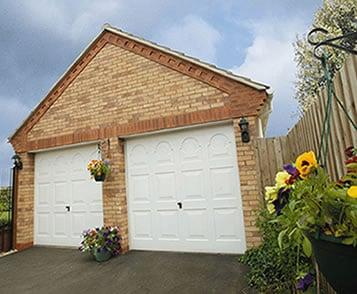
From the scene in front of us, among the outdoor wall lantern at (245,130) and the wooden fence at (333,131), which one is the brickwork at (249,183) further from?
the wooden fence at (333,131)

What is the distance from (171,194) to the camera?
17.0ft

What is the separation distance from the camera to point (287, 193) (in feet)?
3.55

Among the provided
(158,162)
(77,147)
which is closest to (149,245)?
(158,162)

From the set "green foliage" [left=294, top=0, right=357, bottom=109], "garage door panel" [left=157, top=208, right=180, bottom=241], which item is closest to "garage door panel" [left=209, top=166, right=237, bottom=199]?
"garage door panel" [left=157, top=208, right=180, bottom=241]

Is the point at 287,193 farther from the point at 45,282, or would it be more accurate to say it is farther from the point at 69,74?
the point at 69,74

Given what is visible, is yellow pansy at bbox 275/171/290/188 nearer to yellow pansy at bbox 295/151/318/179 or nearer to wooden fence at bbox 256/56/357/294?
yellow pansy at bbox 295/151/318/179

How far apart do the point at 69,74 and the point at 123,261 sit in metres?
4.79

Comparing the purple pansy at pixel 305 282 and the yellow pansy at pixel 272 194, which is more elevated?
the yellow pansy at pixel 272 194

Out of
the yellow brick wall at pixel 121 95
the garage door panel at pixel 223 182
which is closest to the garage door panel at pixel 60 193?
the yellow brick wall at pixel 121 95

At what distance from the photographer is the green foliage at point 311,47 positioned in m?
9.37

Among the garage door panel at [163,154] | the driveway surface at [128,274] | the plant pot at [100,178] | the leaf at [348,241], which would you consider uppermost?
the garage door panel at [163,154]

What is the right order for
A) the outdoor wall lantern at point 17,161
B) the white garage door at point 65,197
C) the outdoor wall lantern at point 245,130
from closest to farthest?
the outdoor wall lantern at point 245,130 → the white garage door at point 65,197 → the outdoor wall lantern at point 17,161

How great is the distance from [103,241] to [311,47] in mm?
9709

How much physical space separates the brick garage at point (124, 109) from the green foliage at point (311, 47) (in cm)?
563
